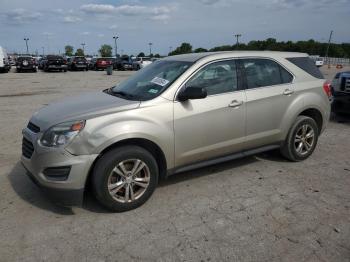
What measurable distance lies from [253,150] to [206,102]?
3.75ft

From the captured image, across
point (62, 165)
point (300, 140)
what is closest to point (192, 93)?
point (62, 165)

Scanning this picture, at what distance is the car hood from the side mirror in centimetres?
54

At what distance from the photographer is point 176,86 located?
4.06m

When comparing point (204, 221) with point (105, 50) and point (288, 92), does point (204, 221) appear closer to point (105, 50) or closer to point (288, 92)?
point (288, 92)

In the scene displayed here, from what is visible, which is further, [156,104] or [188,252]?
[156,104]

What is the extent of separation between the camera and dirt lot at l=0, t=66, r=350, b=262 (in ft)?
10.0

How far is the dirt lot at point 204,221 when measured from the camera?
3.06m

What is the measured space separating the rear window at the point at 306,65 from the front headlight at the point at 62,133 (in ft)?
11.2

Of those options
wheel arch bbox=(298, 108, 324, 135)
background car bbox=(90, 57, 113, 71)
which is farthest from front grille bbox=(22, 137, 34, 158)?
background car bbox=(90, 57, 113, 71)

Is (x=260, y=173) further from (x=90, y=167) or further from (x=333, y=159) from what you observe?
(x=90, y=167)

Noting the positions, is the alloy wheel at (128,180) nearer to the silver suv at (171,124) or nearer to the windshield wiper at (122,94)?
the silver suv at (171,124)

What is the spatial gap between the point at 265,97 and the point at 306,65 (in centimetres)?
121

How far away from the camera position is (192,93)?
13.0ft

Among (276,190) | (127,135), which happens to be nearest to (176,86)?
(127,135)
